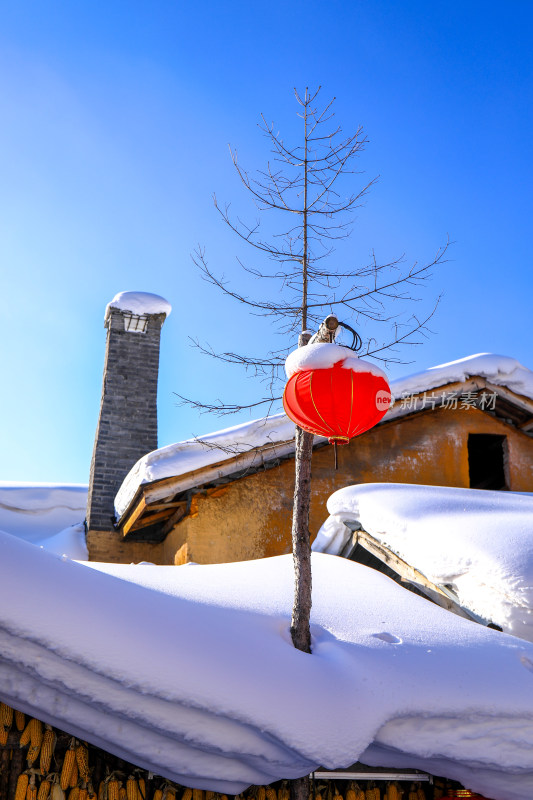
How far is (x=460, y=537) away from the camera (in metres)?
5.04

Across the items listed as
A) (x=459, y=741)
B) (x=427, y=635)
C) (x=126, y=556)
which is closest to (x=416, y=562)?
(x=427, y=635)

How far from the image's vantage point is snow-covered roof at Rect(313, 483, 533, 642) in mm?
4590


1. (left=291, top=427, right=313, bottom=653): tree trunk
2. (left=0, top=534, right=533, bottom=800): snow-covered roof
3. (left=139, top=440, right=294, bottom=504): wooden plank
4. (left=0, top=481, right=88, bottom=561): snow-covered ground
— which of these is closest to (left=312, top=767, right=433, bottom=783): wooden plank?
(left=0, top=534, right=533, bottom=800): snow-covered roof

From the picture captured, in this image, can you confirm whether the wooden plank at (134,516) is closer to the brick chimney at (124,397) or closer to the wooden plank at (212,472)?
the wooden plank at (212,472)

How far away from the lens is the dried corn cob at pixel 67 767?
3287 millimetres

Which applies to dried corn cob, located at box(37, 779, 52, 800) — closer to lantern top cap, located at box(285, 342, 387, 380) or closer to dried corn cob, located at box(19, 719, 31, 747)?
dried corn cob, located at box(19, 719, 31, 747)

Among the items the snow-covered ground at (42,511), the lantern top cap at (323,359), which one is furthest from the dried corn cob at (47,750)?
the snow-covered ground at (42,511)

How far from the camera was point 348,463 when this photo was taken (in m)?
8.28

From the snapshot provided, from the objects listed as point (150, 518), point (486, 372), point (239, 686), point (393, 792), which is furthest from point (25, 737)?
point (486, 372)

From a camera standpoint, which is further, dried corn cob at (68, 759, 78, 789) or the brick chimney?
the brick chimney

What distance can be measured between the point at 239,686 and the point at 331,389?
5.66ft

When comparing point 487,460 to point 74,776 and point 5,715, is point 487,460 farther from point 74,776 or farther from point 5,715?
point 5,715

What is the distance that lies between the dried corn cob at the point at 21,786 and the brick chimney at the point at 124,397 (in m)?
5.91

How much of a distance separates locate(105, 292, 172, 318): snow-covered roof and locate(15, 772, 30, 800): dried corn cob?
7533 mm
